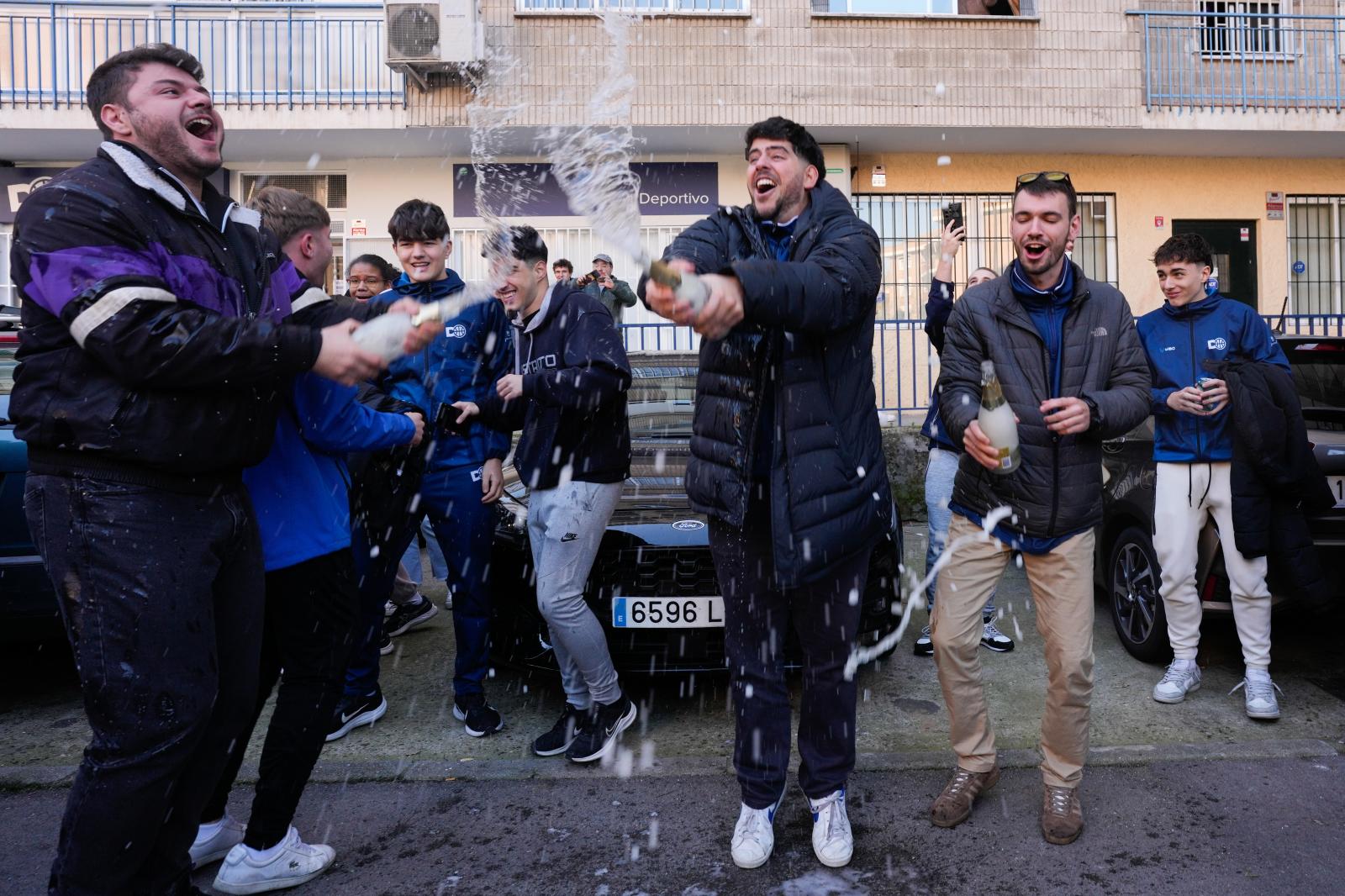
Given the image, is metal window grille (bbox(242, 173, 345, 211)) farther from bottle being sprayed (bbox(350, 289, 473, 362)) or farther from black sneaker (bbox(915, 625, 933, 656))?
bottle being sprayed (bbox(350, 289, 473, 362))

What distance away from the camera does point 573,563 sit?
12.7ft

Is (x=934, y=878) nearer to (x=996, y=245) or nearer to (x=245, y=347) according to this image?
(x=245, y=347)

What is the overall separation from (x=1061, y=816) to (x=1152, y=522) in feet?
7.08

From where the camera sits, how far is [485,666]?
4332mm

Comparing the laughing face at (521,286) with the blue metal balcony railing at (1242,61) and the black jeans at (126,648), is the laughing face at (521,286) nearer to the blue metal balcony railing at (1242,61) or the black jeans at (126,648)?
the black jeans at (126,648)

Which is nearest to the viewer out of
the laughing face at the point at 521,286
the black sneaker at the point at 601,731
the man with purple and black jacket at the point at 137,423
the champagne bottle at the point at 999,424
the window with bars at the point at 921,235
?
the man with purple and black jacket at the point at 137,423

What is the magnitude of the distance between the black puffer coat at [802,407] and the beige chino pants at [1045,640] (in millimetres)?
543

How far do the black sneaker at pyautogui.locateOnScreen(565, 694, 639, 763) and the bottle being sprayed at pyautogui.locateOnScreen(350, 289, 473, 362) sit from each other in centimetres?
204

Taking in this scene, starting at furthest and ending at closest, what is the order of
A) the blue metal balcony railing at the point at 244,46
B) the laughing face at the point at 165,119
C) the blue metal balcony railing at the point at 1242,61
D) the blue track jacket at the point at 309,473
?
the blue metal balcony railing at the point at 1242,61 → the blue metal balcony railing at the point at 244,46 → the blue track jacket at the point at 309,473 → the laughing face at the point at 165,119

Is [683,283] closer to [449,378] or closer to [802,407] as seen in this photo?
[802,407]

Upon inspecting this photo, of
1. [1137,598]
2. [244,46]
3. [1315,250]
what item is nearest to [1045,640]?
[1137,598]

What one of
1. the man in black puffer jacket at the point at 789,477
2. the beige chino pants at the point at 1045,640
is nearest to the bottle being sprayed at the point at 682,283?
the man in black puffer jacket at the point at 789,477

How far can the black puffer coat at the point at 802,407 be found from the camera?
2.97 meters

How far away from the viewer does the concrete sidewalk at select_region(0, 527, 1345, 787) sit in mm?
3885
